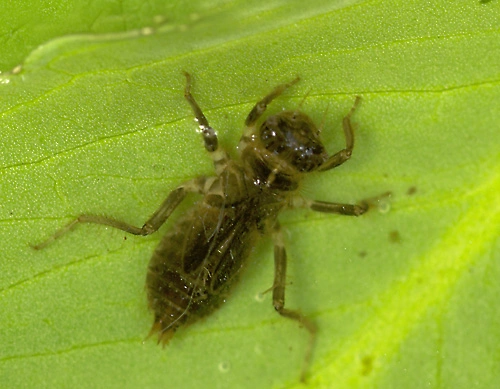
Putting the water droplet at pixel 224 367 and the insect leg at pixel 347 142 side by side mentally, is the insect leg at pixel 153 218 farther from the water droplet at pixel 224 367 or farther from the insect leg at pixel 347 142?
the water droplet at pixel 224 367

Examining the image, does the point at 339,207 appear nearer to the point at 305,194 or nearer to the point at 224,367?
the point at 305,194

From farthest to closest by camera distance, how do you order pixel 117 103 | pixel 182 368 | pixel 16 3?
pixel 182 368
pixel 117 103
pixel 16 3

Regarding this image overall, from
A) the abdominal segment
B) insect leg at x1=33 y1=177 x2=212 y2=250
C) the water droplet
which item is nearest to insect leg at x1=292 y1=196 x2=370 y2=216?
the abdominal segment

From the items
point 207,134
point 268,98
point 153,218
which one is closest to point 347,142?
point 268,98

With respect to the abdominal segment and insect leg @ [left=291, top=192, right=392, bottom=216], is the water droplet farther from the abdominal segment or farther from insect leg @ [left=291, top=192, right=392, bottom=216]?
insect leg @ [left=291, top=192, right=392, bottom=216]

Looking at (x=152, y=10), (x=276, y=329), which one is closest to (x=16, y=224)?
A: (x=152, y=10)

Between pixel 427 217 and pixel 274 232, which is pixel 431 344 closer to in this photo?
pixel 427 217
